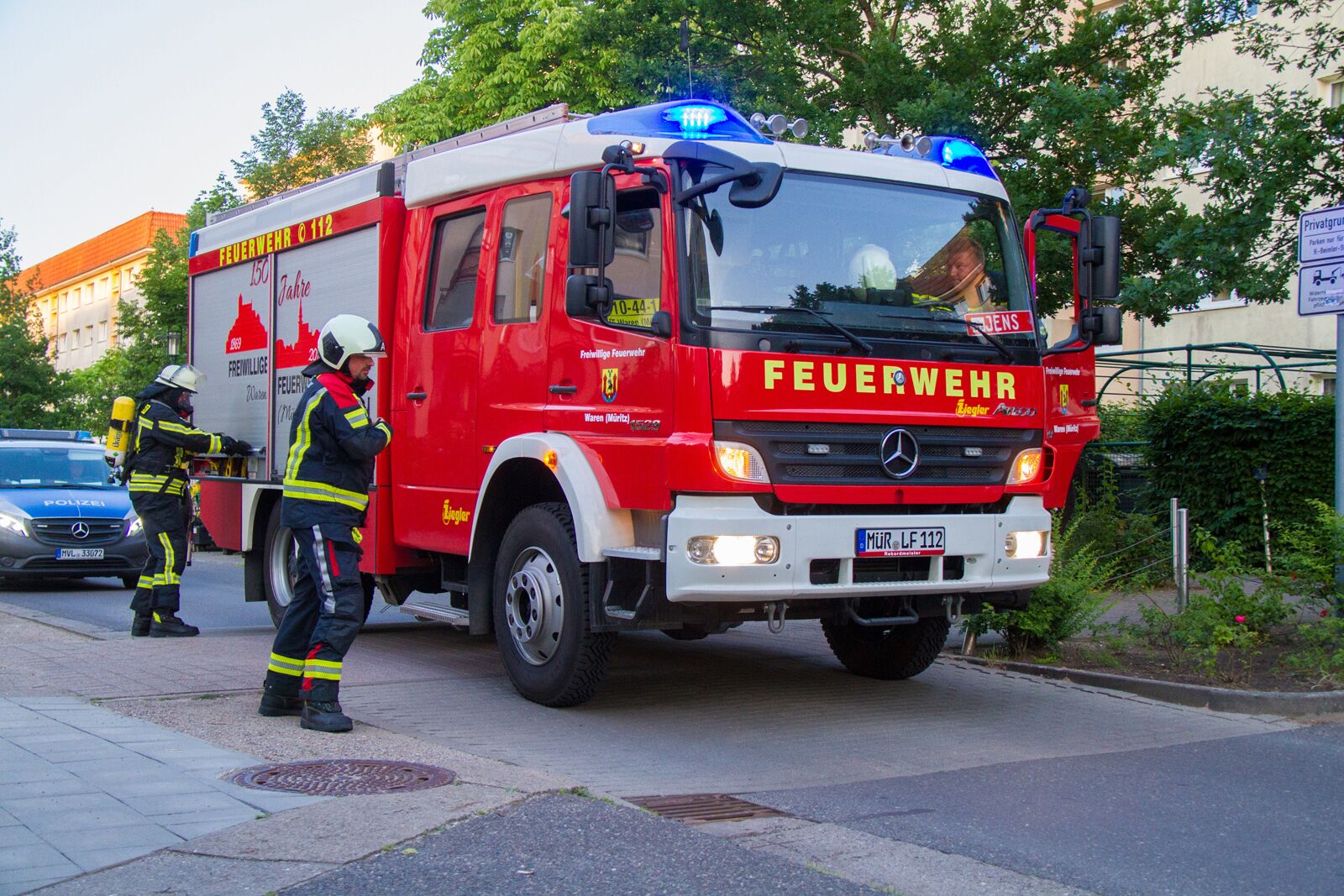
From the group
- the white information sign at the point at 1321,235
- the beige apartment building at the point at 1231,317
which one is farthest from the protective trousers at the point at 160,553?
the beige apartment building at the point at 1231,317

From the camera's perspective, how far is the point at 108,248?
7881 cm

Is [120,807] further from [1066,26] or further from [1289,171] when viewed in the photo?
[1066,26]

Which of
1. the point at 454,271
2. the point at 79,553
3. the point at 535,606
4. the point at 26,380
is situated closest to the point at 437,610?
→ the point at 535,606

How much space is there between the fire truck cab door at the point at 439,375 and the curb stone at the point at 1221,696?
383 cm

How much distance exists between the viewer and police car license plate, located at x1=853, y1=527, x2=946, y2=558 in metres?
6.77

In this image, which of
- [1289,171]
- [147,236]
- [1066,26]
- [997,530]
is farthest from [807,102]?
[147,236]

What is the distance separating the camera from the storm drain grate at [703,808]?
529 centimetres

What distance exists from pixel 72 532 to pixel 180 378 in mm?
5626

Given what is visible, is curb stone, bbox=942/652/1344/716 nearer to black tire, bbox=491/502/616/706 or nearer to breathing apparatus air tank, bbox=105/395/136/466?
black tire, bbox=491/502/616/706

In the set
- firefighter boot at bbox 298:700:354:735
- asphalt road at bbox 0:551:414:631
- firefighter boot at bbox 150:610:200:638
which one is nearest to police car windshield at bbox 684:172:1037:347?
firefighter boot at bbox 298:700:354:735

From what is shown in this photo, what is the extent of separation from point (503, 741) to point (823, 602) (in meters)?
1.66

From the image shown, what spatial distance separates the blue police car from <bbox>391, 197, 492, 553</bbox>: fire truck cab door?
734 cm

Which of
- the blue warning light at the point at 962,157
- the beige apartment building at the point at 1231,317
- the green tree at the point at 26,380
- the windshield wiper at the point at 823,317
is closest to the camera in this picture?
the windshield wiper at the point at 823,317

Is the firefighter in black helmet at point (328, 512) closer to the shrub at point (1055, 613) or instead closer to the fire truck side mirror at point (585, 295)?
the fire truck side mirror at point (585, 295)
